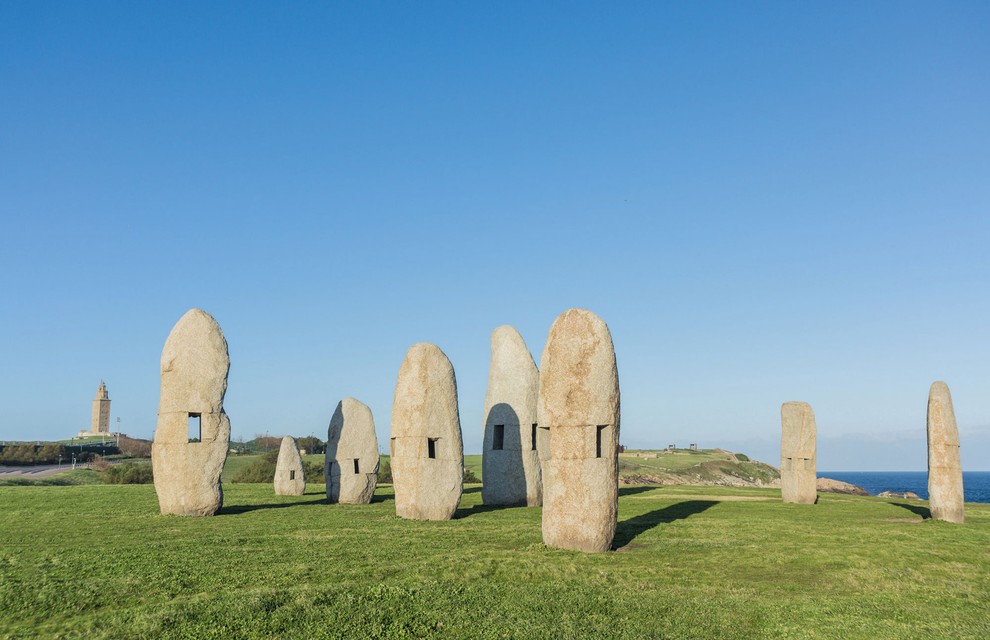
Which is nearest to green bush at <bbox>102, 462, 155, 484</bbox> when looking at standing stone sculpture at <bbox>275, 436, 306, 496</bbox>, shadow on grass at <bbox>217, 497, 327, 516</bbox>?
standing stone sculpture at <bbox>275, 436, 306, 496</bbox>

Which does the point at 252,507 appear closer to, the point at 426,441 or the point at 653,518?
the point at 426,441

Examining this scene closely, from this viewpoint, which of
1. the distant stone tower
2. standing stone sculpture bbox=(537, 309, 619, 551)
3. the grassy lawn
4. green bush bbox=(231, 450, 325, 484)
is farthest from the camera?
the distant stone tower

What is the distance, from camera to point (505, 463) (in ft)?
70.5

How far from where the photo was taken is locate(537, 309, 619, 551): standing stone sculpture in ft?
40.1

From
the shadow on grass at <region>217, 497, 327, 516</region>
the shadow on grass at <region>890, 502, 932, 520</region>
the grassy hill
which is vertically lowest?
the grassy hill

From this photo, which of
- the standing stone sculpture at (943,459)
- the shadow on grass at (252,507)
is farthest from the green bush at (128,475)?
the standing stone sculpture at (943,459)

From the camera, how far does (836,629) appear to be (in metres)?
8.40

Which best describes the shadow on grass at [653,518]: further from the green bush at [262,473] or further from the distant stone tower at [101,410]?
the distant stone tower at [101,410]

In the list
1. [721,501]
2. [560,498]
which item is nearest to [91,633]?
[560,498]

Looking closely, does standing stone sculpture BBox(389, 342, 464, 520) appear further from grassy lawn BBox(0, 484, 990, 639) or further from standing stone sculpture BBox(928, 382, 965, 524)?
A: standing stone sculpture BBox(928, 382, 965, 524)

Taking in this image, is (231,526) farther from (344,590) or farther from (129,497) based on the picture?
(129,497)

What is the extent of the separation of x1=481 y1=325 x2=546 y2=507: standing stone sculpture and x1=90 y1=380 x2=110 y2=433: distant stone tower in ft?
368

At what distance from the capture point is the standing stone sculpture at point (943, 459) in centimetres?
1862

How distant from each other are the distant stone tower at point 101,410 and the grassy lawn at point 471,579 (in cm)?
11229
